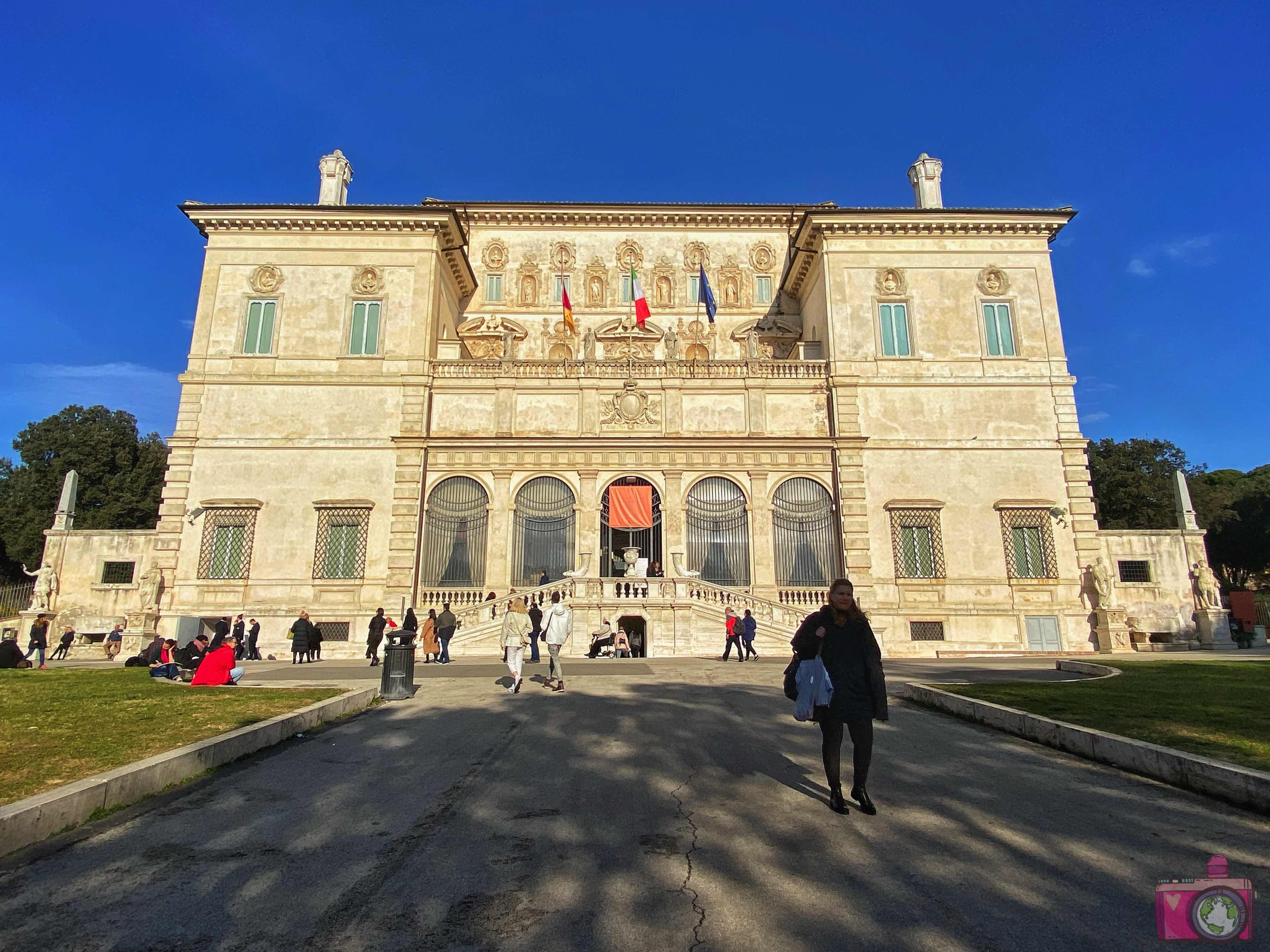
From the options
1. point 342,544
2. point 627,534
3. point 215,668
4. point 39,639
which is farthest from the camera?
point 627,534

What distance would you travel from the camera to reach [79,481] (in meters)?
43.0

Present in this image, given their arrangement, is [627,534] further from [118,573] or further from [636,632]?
[118,573]

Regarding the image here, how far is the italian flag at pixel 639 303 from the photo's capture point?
102 ft

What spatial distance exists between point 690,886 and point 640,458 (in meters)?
23.5

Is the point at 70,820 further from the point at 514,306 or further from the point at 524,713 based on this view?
the point at 514,306

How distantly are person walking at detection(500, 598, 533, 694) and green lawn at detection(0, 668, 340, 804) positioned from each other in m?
3.11

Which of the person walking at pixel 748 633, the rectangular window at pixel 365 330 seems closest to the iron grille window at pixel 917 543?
the person walking at pixel 748 633

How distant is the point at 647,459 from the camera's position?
1087 inches

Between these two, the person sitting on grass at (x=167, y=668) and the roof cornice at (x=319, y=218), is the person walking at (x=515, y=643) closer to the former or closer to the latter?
the person sitting on grass at (x=167, y=668)

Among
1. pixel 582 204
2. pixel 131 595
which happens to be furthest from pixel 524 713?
pixel 582 204

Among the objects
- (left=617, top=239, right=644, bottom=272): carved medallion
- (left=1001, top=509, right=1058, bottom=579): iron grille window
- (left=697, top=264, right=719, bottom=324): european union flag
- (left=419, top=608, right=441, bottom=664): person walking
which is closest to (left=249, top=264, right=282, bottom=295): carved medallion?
(left=617, top=239, right=644, bottom=272): carved medallion

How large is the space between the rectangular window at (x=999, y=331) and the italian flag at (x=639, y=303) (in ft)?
46.0

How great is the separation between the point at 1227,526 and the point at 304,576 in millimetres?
57326

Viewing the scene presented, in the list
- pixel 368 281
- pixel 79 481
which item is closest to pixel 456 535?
pixel 368 281
